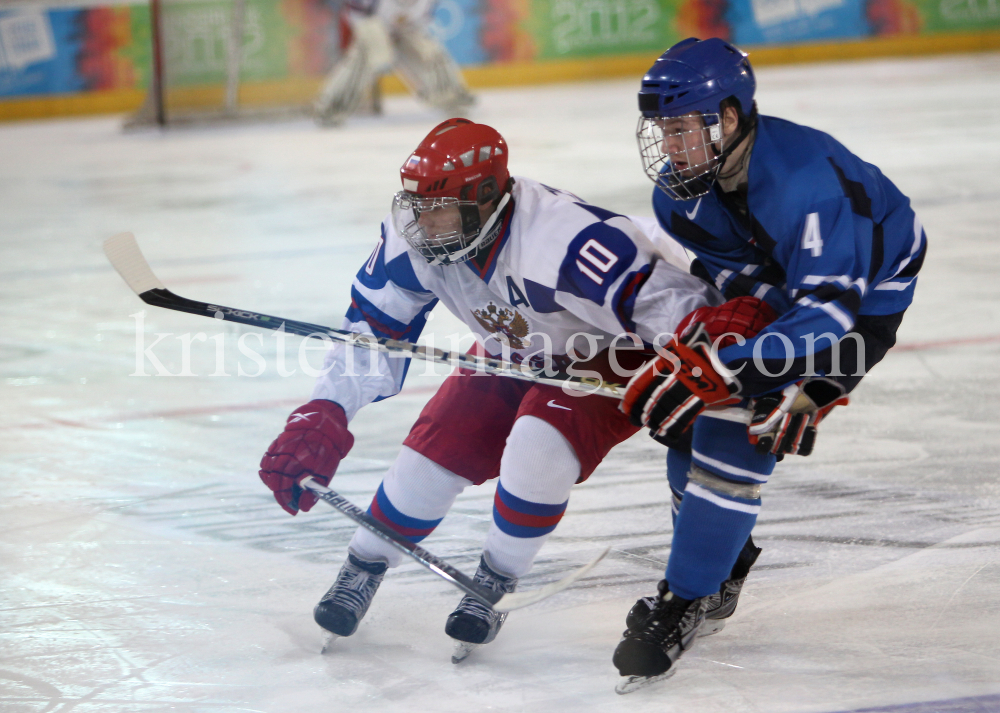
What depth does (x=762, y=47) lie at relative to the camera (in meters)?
14.4

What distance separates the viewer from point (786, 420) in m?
1.77

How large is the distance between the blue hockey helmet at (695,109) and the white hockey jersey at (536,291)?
15 centimetres

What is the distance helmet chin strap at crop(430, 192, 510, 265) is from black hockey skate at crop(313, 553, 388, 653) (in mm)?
601

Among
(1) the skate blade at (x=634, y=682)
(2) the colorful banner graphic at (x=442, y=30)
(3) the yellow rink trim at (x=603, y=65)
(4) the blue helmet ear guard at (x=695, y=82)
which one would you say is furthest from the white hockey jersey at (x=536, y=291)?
(3) the yellow rink trim at (x=603, y=65)

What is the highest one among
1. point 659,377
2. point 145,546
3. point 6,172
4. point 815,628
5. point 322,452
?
point 659,377

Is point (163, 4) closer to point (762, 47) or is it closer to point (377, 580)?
point (762, 47)

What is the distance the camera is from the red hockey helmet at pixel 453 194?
1.94m

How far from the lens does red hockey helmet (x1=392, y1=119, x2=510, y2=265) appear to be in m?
1.94

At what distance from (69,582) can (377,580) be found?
0.70m

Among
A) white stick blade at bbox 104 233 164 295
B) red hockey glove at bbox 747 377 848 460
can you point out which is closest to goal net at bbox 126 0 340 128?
white stick blade at bbox 104 233 164 295

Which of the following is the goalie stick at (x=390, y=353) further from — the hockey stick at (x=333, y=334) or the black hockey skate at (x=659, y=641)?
the black hockey skate at (x=659, y=641)

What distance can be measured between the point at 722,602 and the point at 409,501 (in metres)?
0.61

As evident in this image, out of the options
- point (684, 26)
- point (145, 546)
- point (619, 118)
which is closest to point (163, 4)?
point (619, 118)

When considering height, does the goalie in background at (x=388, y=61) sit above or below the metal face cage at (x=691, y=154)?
below
